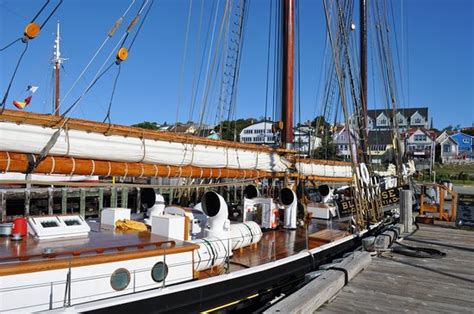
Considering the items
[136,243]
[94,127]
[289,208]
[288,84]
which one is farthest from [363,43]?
[136,243]

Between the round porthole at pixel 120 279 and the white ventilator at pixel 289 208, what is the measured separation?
578 cm

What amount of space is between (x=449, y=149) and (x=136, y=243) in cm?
10243

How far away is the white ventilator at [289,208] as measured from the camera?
10.7 meters

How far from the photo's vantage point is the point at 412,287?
22.4ft

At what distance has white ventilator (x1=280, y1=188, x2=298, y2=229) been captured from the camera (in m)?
10.7

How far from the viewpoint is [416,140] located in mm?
83875

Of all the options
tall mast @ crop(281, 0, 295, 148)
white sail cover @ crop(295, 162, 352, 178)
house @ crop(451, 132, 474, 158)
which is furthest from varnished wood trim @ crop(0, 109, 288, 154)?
house @ crop(451, 132, 474, 158)

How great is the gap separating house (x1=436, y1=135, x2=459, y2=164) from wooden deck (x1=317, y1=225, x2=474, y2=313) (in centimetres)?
9455

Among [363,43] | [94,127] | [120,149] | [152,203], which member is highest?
[363,43]

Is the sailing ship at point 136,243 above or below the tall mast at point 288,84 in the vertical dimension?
below

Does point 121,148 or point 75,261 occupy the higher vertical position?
point 121,148

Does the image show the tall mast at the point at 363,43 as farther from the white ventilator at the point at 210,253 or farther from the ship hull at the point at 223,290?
the white ventilator at the point at 210,253

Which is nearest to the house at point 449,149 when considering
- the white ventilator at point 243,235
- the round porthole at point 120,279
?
the white ventilator at point 243,235

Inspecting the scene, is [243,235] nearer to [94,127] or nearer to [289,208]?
[289,208]
